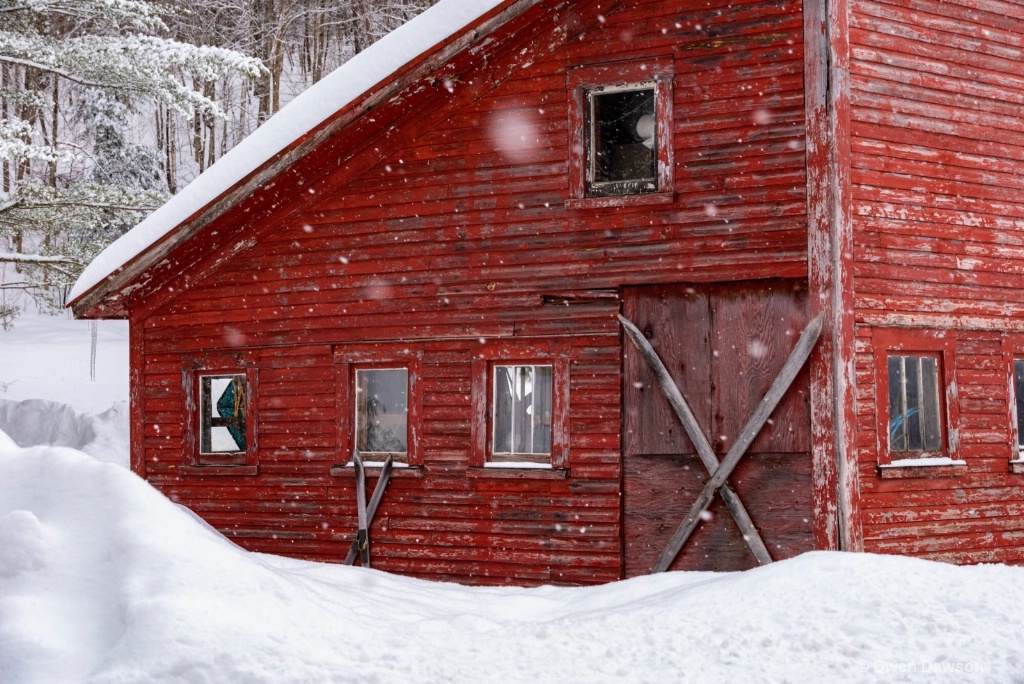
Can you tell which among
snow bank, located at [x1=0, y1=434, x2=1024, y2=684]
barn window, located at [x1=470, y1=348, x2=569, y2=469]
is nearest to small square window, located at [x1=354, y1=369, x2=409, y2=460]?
barn window, located at [x1=470, y1=348, x2=569, y2=469]

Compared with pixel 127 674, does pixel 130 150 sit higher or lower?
higher

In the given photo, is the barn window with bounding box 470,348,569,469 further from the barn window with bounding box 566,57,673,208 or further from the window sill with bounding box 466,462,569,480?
the barn window with bounding box 566,57,673,208

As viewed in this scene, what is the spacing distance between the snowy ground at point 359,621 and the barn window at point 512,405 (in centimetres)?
354

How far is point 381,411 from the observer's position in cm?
1139

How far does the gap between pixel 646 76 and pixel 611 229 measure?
1.51 meters

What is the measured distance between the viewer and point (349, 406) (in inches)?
445

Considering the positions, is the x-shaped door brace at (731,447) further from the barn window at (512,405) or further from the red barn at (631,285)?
the barn window at (512,405)

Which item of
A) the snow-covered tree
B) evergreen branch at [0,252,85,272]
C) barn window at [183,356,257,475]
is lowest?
barn window at [183,356,257,475]

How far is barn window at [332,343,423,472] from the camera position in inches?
437

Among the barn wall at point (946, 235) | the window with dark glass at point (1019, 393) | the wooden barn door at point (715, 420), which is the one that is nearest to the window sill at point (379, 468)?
the wooden barn door at point (715, 420)

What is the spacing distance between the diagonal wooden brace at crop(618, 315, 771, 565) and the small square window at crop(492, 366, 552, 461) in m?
1.10

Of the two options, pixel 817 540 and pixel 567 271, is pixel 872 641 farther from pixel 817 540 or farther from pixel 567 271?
pixel 567 271

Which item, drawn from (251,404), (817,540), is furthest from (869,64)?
(251,404)

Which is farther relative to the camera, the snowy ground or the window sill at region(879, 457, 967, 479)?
the window sill at region(879, 457, 967, 479)
